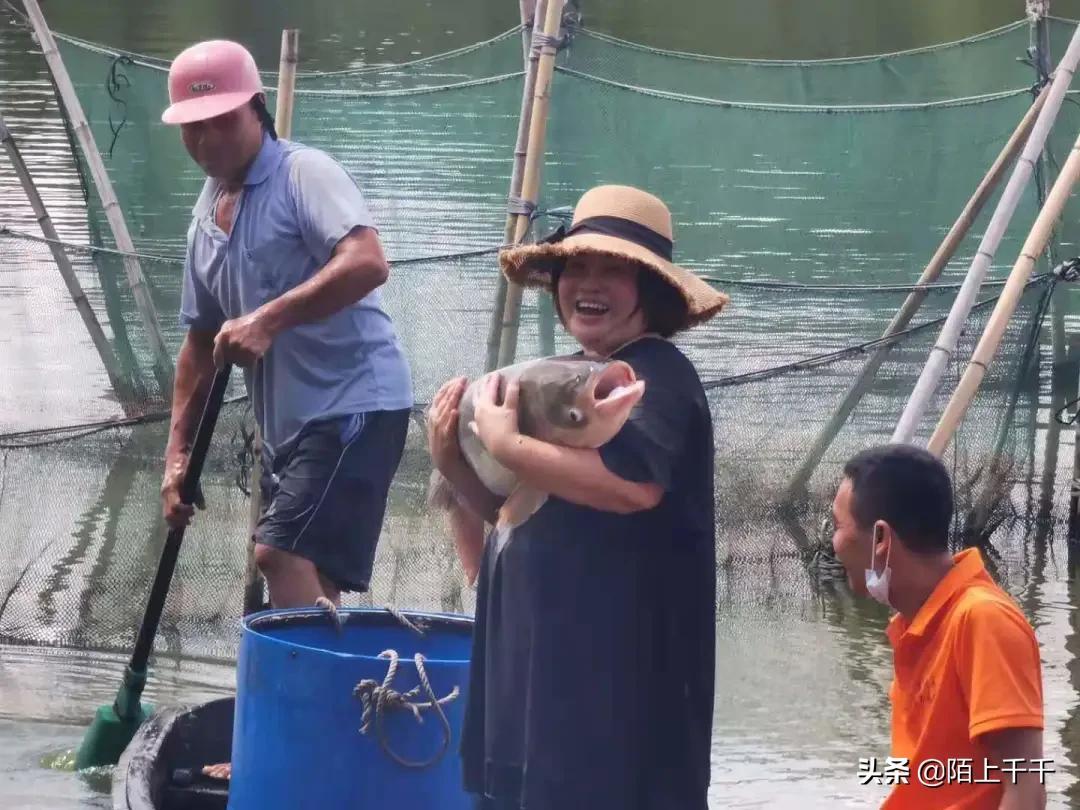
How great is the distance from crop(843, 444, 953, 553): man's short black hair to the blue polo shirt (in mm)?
1579

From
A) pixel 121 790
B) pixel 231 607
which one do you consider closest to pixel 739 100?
pixel 231 607

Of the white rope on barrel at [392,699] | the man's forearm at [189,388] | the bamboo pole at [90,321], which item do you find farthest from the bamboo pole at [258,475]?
the white rope on barrel at [392,699]

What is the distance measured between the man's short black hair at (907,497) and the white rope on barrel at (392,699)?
1.03m

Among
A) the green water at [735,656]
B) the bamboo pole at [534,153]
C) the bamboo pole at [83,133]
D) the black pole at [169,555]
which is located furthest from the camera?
the bamboo pole at [83,133]

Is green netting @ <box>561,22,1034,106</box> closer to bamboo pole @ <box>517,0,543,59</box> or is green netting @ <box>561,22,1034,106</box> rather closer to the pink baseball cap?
bamboo pole @ <box>517,0,543,59</box>

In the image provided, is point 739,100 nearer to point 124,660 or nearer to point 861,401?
point 861,401

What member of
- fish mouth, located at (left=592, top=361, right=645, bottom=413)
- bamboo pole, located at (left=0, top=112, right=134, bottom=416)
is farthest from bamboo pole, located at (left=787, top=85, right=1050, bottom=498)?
fish mouth, located at (left=592, top=361, right=645, bottom=413)

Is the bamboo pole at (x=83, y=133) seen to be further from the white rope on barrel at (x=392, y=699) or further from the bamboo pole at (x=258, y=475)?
the white rope on barrel at (x=392, y=699)

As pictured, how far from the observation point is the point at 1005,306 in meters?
6.23

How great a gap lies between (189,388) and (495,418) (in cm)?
205

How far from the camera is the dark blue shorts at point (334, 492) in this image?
4254mm

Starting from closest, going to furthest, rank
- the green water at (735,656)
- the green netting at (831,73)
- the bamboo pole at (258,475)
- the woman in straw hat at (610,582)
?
the woman in straw hat at (610,582)
the green water at (735,656)
the bamboo pole at (258,475)
the green netting at (831,73)

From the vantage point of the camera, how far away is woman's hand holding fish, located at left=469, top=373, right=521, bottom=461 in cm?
284

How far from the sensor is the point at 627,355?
9.78 ft
